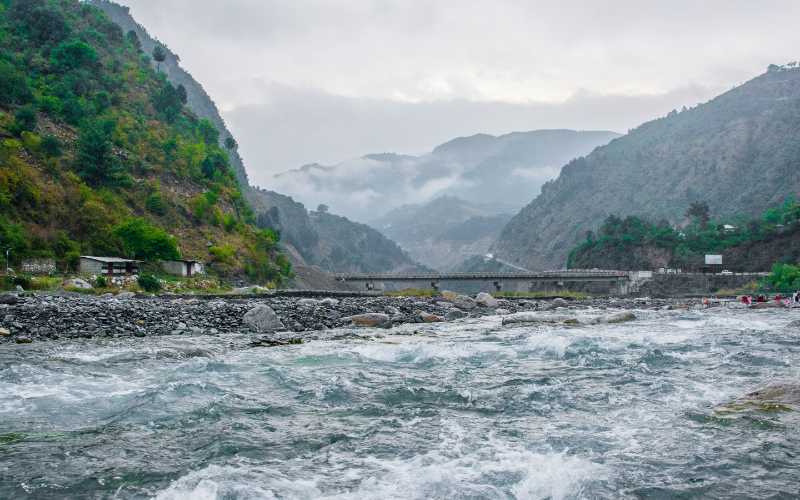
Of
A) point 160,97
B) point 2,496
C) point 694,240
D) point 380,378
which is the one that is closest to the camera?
point 2,496

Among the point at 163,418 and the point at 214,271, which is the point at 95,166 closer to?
the point at 214,271

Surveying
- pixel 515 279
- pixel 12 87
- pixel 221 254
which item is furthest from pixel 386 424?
pixel 515 279

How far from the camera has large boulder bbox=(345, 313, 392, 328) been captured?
34.3 meters

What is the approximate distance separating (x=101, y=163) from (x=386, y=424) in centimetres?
6602

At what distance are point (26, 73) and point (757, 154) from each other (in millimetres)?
194853

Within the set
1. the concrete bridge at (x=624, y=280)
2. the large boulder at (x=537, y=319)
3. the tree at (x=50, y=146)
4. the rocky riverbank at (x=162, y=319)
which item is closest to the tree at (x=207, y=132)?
the concrete bridge at (x=624, y=280)

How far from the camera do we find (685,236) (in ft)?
388

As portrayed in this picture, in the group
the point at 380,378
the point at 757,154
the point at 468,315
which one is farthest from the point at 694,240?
the point at 380,378

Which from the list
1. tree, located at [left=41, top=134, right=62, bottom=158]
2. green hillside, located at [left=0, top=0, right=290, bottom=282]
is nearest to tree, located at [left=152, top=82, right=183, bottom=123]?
green hillside, located at [left=0, top=0, right=290, bottom=282]

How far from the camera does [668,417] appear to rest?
1373 centimetres

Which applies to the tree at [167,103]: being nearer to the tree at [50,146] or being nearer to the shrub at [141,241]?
the tree at [50,146]

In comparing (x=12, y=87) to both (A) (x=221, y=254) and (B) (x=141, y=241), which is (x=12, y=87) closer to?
(B) (x=141, y=241)

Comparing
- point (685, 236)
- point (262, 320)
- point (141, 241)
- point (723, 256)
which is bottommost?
point (262, 320)

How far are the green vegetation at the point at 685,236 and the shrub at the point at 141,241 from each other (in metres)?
91.4
